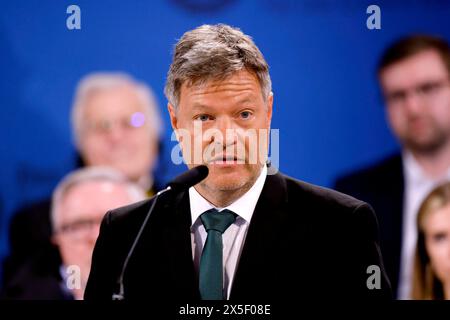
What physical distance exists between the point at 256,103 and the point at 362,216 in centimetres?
42

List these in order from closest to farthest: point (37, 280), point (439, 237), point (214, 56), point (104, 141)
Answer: point (214, 56) → point (439, 237) → point (37, 280) → point (104, 141)

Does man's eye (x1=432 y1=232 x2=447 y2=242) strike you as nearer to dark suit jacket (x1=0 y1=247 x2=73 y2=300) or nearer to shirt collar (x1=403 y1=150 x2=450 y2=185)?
shirt collar (x1=403 y1=150 x2=450 y2=185)

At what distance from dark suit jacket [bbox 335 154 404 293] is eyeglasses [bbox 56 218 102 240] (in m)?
1.00

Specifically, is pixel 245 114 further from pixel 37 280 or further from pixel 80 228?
pixel 37 280

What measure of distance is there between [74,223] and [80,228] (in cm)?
4

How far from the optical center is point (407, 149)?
2.89 meters

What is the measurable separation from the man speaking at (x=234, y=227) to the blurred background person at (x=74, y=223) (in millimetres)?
951

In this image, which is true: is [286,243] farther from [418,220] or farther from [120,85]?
[120,85]

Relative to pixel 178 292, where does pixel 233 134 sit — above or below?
above

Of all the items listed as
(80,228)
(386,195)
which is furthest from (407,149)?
(80,228)

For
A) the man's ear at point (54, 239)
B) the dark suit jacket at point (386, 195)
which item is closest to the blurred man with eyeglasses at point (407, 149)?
the dark suit jacket at point (386, 195)

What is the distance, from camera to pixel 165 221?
201 centimetres
